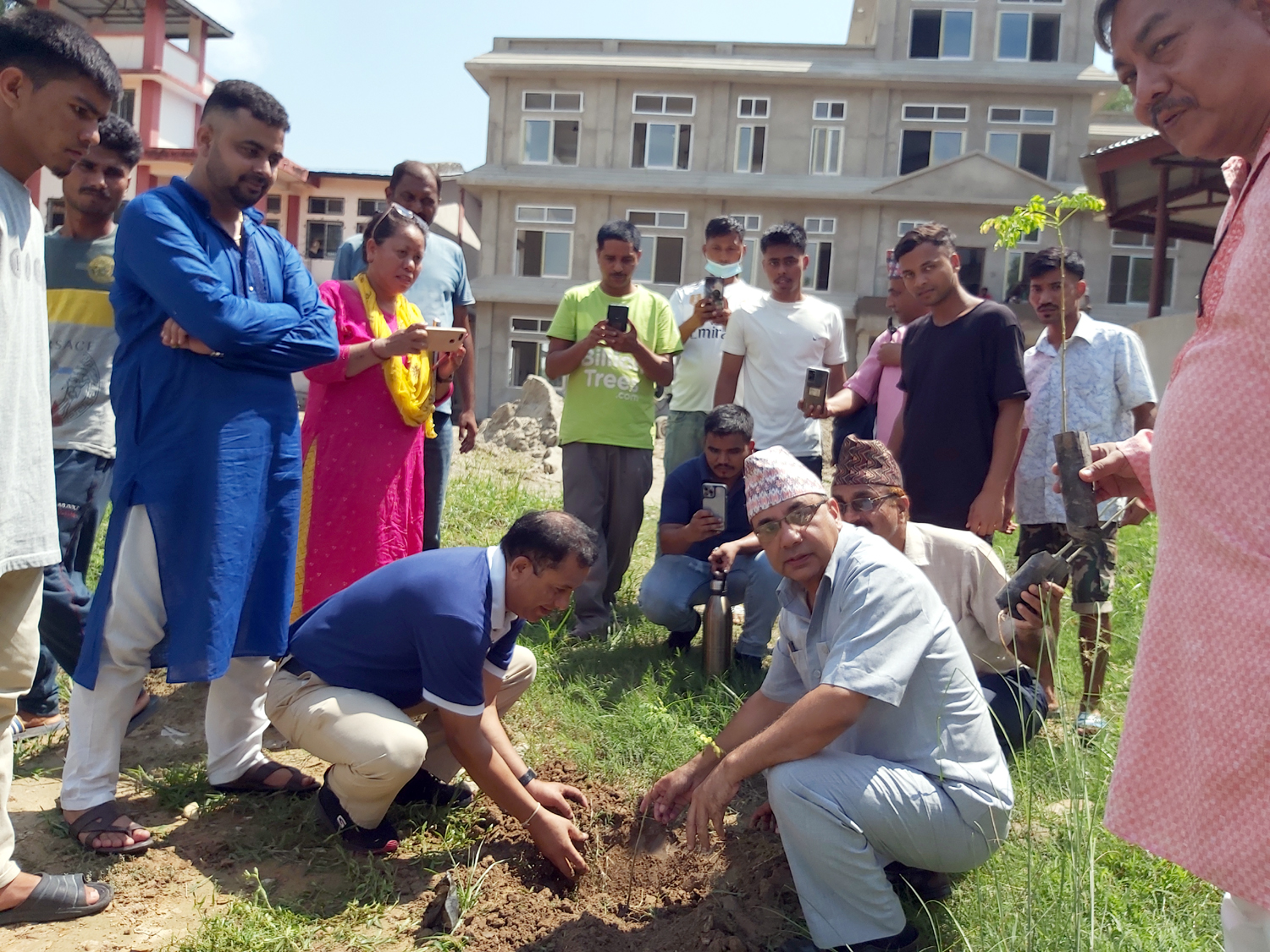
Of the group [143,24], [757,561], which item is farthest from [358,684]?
[143,24]

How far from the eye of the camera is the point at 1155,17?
1.61 metres

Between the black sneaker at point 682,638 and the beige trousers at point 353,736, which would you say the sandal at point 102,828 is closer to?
the beige trousers at point 353,736

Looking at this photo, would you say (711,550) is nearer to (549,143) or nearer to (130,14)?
(549,143)

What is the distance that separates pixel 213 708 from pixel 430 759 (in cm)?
71

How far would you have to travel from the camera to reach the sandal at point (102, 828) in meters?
2.88

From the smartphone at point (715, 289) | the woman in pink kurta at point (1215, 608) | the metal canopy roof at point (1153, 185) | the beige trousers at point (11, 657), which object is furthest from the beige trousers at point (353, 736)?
the metal canopy roof at point (1153, 185)

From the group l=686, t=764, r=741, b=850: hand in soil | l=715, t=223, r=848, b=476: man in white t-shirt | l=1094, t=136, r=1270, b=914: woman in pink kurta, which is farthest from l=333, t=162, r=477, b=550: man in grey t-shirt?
l=1094, t=136, r=1270, b=914: woman in pink kurta

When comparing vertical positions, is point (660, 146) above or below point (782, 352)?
above

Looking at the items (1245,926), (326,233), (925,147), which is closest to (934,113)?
(925,147)

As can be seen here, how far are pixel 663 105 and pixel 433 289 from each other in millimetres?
20679

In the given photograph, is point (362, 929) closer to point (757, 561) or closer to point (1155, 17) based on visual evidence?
point (757, 561)

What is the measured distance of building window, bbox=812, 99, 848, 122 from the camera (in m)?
23.4

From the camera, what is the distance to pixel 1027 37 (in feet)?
76.2

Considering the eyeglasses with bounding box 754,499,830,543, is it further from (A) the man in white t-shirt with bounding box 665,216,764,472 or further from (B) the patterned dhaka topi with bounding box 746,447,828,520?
(A) the man in white t-shirt with bounding box 665,216,764,472
